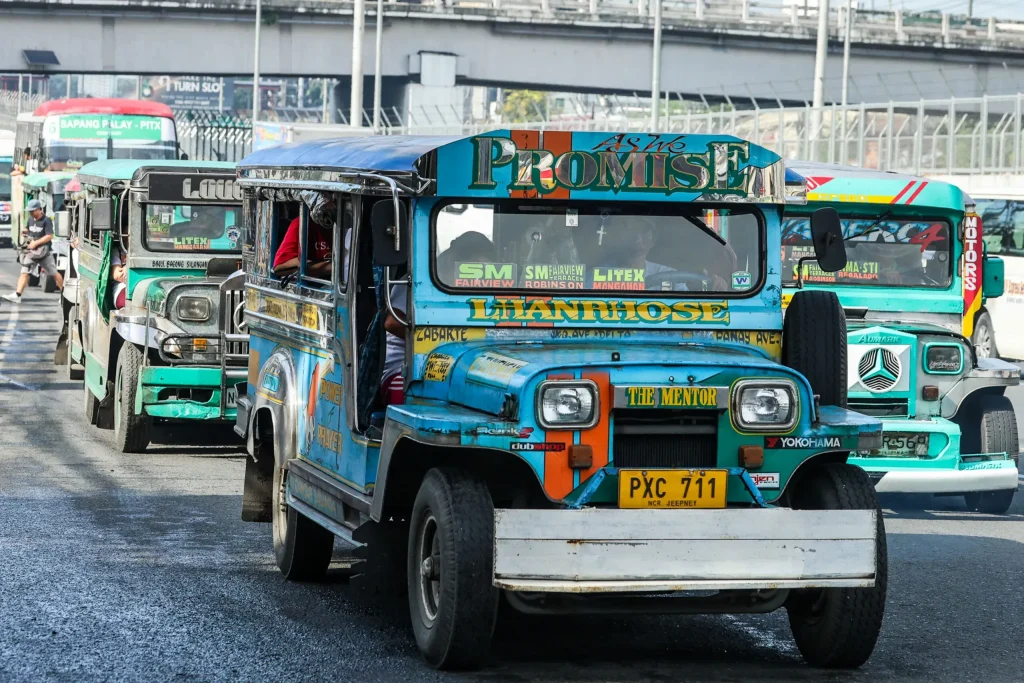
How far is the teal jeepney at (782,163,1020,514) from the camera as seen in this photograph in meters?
10.7

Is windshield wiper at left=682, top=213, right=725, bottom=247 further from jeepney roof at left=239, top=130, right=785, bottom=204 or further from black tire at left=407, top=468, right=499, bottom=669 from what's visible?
black tire at left=407, top=468, right=499, bottom=669

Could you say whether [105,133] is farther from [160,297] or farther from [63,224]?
[160,297]

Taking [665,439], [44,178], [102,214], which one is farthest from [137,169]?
[44,178]

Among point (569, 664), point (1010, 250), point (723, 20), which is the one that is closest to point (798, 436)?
point (569, 664)

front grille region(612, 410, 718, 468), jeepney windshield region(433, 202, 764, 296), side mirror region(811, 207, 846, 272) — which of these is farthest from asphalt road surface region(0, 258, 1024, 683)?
side mirror region(811, 207, 846, 272)

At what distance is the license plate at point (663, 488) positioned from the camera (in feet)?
20.7

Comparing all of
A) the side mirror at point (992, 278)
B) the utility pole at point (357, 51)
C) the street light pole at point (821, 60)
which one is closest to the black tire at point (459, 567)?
the side mirror at point (992, 278)

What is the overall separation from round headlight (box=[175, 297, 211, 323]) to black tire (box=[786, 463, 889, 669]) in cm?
726

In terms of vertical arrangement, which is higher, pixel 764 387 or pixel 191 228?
pixel 191 228

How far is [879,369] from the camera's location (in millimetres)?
10727

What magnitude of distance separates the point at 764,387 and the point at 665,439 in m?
0.41

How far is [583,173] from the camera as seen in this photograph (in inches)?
279

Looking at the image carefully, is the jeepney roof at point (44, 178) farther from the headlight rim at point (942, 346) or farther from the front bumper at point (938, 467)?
the front bumper at point (938, 467)

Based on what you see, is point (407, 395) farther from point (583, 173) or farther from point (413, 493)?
→ point (583, 173)
